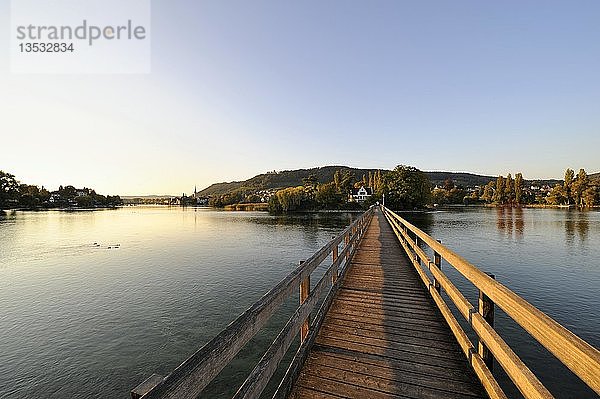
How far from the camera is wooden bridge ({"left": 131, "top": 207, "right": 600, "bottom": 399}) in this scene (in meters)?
1.47

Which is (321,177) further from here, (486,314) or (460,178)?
(486,314)

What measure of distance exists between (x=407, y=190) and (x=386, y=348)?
70824 mm

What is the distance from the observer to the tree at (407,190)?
231 ft

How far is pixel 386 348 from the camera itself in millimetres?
3607

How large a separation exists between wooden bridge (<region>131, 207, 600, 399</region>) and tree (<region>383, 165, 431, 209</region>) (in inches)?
2702

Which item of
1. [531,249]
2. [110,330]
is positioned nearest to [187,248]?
[110,330]

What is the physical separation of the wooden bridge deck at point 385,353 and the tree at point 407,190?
68450 mm

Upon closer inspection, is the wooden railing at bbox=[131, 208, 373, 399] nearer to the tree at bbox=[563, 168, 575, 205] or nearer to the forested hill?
the tree at bbox=[563, 168, 575, 205]

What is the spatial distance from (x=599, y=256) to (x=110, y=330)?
24.3 metres

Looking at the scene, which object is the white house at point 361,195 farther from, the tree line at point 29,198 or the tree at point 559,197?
the tree line at point 29,198

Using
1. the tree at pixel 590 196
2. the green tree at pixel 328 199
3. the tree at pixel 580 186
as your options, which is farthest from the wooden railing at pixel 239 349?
the tree at pixel 580 186

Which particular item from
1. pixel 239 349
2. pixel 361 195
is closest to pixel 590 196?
pixel 361 195

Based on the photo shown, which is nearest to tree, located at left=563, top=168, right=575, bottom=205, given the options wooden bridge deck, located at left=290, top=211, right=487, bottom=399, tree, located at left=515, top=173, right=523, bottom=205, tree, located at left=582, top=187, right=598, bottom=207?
tree, located at left=582, top=187, right=598, bottom=207

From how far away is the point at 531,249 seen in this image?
20625 millimetres
